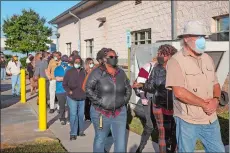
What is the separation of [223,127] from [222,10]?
12.7ft

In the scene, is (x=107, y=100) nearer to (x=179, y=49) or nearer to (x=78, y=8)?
(x=179, y=49)

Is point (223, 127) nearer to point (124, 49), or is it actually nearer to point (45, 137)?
point (45, 137)

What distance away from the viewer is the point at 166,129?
5.20m

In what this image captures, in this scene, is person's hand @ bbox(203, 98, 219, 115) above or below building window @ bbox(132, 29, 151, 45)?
below

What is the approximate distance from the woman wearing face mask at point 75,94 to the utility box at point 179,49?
2050 millimetres

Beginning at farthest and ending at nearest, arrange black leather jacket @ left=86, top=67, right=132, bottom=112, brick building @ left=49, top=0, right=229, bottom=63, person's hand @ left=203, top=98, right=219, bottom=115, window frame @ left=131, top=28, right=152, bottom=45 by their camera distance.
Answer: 1. window frame @ left=131, top=28, right=152, bottom=45
2. brick building @ left=49, top=0, right=229, bottom=63
3. black leather jacket @ left=86, top=67, right=132, bottom=112
4. person's hand @ left=203, top=98, right=219, bottom=115

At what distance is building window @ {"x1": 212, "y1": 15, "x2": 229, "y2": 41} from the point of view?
9.98m

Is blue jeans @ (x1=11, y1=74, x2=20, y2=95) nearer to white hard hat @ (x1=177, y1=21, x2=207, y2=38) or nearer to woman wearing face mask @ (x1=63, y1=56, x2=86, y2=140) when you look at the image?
woman wearing face mask @ (x1=63, y1=56, x2=86, y2=140)

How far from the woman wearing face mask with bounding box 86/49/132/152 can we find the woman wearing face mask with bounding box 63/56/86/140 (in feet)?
6.99

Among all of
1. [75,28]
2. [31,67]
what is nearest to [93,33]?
[75,28]

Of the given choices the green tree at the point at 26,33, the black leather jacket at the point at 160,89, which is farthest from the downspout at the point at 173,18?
the green tree at the point at 26,33

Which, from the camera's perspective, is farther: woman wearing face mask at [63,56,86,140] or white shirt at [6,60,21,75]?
white shirt at [6,60,21,75]

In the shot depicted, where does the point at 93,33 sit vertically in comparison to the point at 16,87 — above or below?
above

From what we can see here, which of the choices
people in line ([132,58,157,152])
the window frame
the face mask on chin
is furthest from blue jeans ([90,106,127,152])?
the window frame
